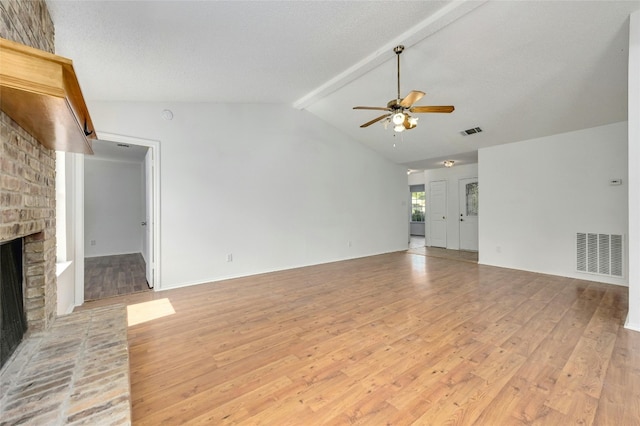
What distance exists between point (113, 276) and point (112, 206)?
294cm

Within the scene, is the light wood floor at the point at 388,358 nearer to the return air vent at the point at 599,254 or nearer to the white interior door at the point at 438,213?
the return air vent at the point at 599,254

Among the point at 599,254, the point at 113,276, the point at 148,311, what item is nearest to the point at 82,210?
the point at 148,311

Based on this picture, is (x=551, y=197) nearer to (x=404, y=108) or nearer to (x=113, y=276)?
(x=404, y=108)

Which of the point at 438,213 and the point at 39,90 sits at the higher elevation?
the point at 39,90

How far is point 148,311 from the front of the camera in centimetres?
313

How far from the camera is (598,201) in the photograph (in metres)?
4.28

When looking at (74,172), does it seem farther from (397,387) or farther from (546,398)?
(546,398)

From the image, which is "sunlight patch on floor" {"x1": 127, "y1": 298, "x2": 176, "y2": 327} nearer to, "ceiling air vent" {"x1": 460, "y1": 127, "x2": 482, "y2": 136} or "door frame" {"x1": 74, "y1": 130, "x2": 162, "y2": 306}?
"door frame" {"x1": 74, "y1": 130, "x2": 162, "y2": 306}

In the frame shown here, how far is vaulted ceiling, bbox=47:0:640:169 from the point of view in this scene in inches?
86.8

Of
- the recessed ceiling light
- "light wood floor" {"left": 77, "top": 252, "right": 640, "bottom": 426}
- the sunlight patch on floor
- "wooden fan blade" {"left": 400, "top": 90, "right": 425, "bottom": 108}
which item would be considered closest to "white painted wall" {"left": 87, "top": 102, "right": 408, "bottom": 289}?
the recessed ceiling light

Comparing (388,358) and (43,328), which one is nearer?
(43,328)

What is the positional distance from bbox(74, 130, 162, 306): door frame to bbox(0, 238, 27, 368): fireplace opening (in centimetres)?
179

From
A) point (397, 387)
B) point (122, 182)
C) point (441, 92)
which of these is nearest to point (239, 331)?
point (397, 387)

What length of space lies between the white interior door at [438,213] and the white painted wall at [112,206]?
800 cm
